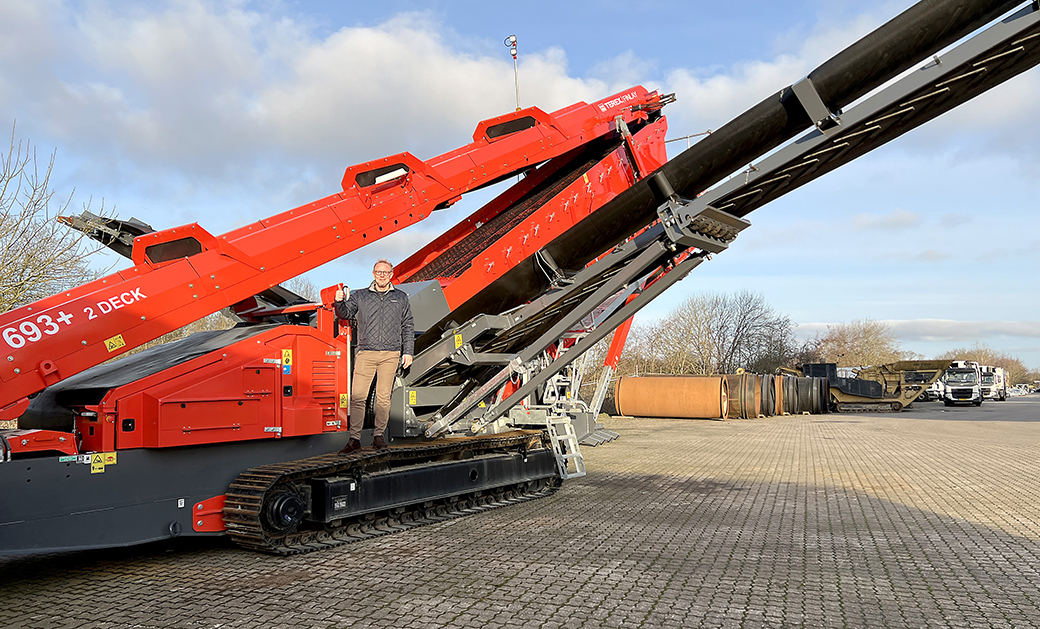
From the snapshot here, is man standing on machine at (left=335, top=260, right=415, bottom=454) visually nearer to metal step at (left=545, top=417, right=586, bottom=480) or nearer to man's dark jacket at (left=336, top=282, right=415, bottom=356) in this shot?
man's dark jacket at (left=336, top=282, right=415, bottom=356)

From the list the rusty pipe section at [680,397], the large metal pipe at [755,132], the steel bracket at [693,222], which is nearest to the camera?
the large metal pipe at [755,132]

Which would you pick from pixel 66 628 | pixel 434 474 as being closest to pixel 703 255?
pixel 434 474

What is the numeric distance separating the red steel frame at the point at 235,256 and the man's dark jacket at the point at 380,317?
0.49 meters

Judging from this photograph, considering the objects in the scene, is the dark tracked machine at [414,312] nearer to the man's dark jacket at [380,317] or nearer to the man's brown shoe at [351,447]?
the man's brown shoe at [351,447]

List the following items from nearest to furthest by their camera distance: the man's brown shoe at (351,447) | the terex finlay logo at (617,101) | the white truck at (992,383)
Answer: the man's brown shoe at (351,447) < the terex finlay logo at (617,101) < the white truck at (992,383)

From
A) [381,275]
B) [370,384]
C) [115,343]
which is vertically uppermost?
[381,275]

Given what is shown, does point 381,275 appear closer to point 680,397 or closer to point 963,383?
point 680,397

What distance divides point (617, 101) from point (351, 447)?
5163mm

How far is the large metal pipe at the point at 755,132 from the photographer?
5.03 m

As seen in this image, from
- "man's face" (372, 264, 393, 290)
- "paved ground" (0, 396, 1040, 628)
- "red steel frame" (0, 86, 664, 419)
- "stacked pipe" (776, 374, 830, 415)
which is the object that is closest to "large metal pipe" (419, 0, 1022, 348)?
"red steel frame" (0, 86, 664, 419)

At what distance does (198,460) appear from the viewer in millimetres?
5383

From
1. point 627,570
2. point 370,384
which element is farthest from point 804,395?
point 627,570

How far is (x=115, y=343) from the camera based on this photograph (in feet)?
15.9

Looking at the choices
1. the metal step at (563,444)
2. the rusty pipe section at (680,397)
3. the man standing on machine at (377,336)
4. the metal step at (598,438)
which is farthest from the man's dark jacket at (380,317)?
the rusty pipe section at (680,397)
